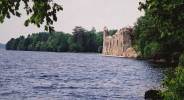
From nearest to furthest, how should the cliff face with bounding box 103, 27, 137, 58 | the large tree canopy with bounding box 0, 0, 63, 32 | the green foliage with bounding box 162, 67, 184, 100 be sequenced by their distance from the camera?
the large tree canopy with bounding box 0, 0, 63, 32 < the green foliage with bounding box 162, 67, 184, 100 < the cliff face with bounding box 103, 27, 137, 58

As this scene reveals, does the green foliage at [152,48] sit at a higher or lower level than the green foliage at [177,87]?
higher

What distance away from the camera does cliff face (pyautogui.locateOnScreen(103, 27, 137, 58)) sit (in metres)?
167

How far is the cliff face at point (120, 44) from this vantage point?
167150mm

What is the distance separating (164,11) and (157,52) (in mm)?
83653

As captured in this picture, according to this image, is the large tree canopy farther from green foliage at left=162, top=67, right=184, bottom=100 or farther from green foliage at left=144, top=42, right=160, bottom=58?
green foliage at left=144, top=42, right=160, bottom=58

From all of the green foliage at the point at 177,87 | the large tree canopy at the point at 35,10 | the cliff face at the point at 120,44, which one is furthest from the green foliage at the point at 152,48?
the large tree canopy at the point at 35,10

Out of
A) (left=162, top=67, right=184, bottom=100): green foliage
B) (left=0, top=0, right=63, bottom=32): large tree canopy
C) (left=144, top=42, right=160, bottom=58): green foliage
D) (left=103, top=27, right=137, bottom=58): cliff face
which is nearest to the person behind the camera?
(left=0, top=0, right=63, bottom=32): large tree canopy

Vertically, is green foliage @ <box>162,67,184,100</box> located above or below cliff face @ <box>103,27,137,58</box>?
below

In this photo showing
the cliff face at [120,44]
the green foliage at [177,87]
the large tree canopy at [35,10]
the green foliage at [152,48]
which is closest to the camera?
the large tree canopy at [35,10]

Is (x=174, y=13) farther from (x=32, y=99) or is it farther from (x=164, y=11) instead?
(x=32, y=99)

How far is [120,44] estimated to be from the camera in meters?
175

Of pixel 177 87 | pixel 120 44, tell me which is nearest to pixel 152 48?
pixel 120 44

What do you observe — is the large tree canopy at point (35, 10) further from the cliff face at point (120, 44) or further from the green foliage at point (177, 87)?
the cliff face at point (120, 44)

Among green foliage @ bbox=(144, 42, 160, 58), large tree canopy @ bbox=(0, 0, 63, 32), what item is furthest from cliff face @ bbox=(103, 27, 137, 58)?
large tree canopy @ bbox=(0, 0, 63, 32)
